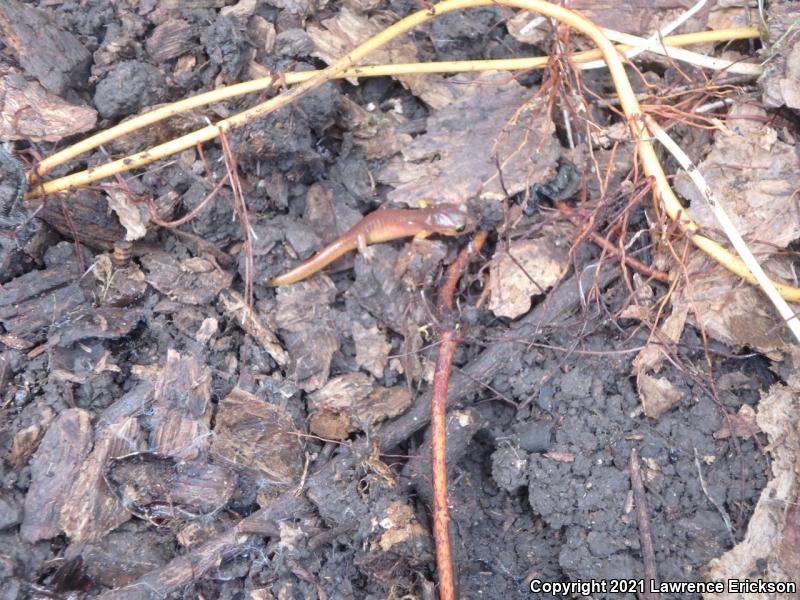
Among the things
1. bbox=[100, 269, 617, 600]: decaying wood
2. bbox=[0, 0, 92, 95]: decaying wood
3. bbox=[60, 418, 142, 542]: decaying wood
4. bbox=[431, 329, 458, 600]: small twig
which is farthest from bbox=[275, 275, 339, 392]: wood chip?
bbox=[0, 0, 92, 95]: decaying wood

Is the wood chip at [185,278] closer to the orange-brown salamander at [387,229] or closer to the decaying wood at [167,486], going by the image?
the orange-brown salamander at [387,229]

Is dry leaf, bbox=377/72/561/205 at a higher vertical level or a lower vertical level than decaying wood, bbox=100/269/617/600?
higher

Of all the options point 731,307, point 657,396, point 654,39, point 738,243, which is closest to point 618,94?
point 654,39

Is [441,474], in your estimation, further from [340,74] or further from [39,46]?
[39,46]

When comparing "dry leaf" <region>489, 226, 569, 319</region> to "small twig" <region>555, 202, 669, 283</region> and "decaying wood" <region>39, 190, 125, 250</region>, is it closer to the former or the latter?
"small twig" <region>555, 202, 669, 283</region>

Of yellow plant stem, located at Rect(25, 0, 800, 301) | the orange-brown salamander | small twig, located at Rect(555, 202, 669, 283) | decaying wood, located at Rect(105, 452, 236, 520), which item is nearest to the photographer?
decaying wood, located at Rect(105, 452, 236, 520)

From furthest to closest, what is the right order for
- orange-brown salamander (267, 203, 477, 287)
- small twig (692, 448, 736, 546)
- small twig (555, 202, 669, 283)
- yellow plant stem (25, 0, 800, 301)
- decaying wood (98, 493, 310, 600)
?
orange-brown salamander (267, 203, 477, 287) → small twig (555, 202, 669, 283) → yellow plant stem (25, 0, 800, 301) → small twig (692, 448, 736, 546) → decaying wood (98, 493, 310, 600)
